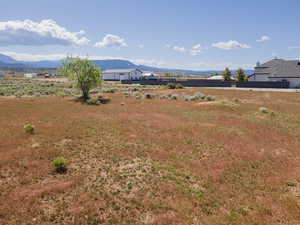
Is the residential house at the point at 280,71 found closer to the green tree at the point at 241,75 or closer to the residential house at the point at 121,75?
the green tree at the point at 241,75

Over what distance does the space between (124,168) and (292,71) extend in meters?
61.2

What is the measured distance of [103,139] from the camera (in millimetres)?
14125

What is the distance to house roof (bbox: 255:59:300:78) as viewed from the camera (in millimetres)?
53725

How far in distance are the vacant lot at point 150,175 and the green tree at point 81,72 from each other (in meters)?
18.9

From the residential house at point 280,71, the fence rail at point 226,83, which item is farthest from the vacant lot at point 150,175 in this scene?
the residential house at point 280,71

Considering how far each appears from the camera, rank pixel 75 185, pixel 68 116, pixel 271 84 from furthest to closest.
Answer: pixel 271 84 < pixel 68 116 < pixel 75 185

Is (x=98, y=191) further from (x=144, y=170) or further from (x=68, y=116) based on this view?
(x=68, y=116)

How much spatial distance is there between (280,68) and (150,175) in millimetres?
62536

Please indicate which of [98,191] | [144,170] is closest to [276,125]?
[144,170]

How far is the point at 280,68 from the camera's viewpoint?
5672 cm

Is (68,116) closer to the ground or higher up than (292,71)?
closer to the ground

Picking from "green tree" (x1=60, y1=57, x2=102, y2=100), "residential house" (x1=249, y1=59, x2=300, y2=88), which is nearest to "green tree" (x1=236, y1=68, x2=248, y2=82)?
"residential house" (x1=249, y1=59, x2=300, y2=88)

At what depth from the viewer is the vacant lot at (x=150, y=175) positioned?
685 cm

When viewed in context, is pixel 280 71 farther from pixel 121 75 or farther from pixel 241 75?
pixel 121 75
